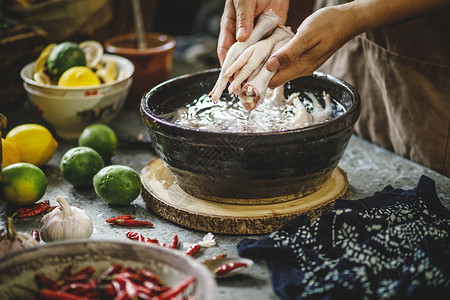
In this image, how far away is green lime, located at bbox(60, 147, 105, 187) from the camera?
6.29 feet

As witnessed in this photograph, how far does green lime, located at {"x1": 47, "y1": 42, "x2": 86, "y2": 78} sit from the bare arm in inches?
46.8

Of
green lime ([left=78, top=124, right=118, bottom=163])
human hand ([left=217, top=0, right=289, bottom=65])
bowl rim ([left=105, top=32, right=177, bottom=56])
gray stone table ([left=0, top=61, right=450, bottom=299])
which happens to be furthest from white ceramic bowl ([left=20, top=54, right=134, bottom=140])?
human hand ([left=217, top=0, right=289, bottom=65])

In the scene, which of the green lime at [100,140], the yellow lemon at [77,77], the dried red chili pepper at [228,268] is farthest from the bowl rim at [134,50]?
the dried red chili pepper at [228,268]

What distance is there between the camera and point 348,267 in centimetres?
135

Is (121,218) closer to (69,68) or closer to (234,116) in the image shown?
(234,116)

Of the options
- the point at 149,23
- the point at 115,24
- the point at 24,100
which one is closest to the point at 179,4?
the point at 149,23

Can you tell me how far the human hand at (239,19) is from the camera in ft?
5.93

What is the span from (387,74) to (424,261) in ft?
3.49

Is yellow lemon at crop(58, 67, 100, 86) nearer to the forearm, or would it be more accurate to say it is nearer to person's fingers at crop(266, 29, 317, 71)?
person's fingers at crop(266, 29, 317, 71)

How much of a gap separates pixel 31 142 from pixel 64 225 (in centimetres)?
68

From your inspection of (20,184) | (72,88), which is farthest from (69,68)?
(20,184)

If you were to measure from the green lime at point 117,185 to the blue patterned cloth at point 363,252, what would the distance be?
478 millimetres

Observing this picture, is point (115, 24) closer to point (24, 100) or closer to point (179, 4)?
point (24, 100)

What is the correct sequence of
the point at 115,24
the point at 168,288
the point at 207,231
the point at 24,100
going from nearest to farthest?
the point at 168,288 < the point at 207,231 < the point at 24,100 < the point at 115,24
